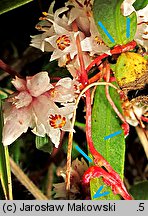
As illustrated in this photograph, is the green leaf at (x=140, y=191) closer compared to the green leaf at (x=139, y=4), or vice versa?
the green leaf at (x=139, y=4)

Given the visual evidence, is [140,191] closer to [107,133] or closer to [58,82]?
[107,133]

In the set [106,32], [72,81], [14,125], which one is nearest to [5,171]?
[14,125]

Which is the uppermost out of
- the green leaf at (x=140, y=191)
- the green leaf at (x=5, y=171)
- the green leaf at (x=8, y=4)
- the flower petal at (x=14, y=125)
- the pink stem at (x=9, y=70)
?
the green leaf at (x=8, y=4)

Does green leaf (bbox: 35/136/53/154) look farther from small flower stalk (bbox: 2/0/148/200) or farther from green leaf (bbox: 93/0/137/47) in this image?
green leaf (bbox: 93/0/137/47)

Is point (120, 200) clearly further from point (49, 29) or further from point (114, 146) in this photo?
point (49, 29)

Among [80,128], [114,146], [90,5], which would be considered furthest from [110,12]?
[80,128]

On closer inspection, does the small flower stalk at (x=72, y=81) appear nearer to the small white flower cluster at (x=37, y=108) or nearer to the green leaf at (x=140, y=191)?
the small white flower cluster at (x=37, y=108)

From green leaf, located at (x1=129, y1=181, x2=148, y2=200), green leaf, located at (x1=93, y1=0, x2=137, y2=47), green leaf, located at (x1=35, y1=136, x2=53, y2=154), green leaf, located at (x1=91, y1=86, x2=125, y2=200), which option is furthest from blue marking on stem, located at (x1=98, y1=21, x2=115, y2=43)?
green leaf, located at (x1=129, y1=181, x2=148, y2=200)

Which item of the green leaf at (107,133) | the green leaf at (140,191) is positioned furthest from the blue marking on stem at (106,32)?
the green leaf at (140,191)
